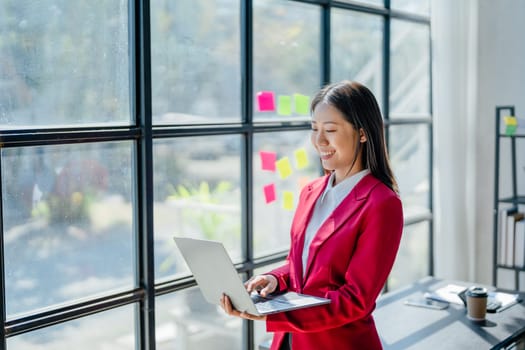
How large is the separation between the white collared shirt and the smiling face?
0.03m

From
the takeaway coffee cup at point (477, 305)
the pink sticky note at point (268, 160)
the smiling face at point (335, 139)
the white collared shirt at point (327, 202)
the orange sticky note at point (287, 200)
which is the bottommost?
the takeaway coffee cup at point (477, 305)

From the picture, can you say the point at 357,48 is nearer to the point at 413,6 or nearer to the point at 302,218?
the point at 413,6

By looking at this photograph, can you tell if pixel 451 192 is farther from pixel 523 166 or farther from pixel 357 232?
pixel 357 232

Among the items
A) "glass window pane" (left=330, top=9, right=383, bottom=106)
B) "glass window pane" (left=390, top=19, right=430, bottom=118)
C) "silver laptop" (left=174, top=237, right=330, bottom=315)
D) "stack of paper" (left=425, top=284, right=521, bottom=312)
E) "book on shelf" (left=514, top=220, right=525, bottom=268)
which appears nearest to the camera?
"silver laptop" (left=174, top=237, right=330, bottom=315)

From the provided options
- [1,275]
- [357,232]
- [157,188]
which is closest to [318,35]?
[157,188]

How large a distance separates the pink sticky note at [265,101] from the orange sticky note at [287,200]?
0.40 metres

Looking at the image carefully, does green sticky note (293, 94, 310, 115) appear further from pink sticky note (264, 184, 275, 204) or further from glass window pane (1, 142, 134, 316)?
glass window pane (1, 142, 134, 316)

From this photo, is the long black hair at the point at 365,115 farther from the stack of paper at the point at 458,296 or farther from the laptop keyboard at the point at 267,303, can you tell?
the stack of paper at the point at 458,296

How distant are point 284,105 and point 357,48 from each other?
0.71 meters

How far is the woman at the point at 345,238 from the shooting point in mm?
1866

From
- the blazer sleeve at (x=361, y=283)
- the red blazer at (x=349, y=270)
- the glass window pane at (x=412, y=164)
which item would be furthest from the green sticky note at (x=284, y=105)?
the blazer sleeve at (x=361, y=283)

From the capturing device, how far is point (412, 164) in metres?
4.19

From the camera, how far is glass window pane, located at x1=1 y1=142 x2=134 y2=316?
2201 millimetres

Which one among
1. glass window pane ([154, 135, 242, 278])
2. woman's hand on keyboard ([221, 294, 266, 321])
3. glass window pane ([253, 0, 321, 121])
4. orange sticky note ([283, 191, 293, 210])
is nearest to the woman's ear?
woman's hand on keyboard ([221, 294, 266, 321])
